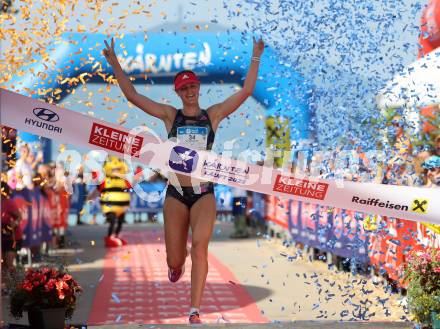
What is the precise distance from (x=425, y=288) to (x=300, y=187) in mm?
1312

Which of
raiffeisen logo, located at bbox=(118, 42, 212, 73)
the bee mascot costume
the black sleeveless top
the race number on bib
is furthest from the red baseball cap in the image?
raiffeisen logo, located at bbox=(118, 42, 212, 73)

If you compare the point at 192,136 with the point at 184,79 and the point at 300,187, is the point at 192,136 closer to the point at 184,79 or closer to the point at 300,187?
the point at 184,79

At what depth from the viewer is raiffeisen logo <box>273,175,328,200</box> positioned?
724 cm

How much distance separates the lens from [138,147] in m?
7.09

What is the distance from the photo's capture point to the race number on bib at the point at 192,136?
23.3ft

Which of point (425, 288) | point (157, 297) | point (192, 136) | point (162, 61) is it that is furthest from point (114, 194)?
point (425, 288)

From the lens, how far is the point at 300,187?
7.26 metres

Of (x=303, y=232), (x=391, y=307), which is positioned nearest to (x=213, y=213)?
(x=391, y=307)

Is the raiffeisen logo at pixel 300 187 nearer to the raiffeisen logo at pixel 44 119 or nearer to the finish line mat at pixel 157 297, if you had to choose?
the finish line mat at pixel 157 297

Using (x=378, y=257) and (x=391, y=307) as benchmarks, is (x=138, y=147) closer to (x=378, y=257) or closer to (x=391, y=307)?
(x=391, y=307)

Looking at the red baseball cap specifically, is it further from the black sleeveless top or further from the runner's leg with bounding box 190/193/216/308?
the runner's leg with bounding box 190/193/216/308

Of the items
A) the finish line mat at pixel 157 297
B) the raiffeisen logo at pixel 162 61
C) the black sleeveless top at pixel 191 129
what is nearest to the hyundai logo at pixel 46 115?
the black sleeveless top at pixel 191 129

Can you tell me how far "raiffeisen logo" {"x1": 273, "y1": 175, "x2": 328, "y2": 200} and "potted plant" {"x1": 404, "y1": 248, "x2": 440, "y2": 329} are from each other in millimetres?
1045

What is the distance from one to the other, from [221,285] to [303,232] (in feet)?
17.0
